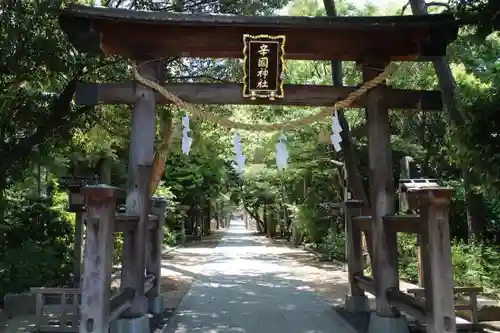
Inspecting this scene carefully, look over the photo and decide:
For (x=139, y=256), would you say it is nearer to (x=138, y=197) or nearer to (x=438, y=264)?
(x=138, y=197)

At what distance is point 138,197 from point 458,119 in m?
5.52

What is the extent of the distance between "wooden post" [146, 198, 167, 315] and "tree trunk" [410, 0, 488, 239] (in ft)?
17.6

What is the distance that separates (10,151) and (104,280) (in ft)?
13.8

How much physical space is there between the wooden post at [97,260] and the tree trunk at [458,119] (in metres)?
4.64

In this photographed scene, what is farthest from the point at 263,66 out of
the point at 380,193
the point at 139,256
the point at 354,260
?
the point at 354,260

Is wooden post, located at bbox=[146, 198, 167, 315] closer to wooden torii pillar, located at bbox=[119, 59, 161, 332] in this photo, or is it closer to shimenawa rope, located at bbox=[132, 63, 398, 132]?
wooden torii pillar, located at bbox=[119, 59, 161, 332]

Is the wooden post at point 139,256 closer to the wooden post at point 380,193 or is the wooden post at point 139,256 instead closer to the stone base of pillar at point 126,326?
the stone base of pillar at point 126,326

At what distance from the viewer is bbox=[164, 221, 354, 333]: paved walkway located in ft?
24.2

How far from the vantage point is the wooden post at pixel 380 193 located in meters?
6.56

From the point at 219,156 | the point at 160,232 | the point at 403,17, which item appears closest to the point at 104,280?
the point at 160,232

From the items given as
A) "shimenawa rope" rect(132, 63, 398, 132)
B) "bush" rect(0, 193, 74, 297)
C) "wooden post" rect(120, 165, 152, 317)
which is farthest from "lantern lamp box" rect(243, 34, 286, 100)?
"bush" rect(0, 193, 74, 297)

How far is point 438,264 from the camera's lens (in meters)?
5.10

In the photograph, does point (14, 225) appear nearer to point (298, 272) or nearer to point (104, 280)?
point (104, 280)

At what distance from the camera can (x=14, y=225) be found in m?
11.2
